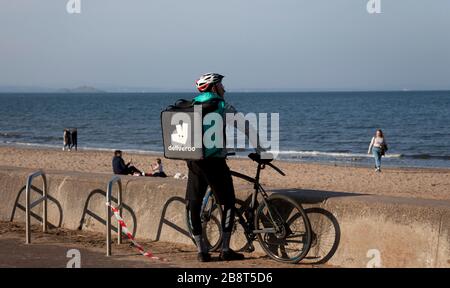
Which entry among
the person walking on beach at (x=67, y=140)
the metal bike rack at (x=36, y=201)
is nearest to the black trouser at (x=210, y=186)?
the metal bike rack at (x=36, y=201)

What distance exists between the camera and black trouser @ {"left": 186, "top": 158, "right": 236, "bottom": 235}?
6.54m

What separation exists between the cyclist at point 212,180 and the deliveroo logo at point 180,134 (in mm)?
204

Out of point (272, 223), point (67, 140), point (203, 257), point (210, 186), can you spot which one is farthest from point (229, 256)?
point (67, 140)

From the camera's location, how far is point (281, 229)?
6578 mm

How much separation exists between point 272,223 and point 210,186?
25.4 inches

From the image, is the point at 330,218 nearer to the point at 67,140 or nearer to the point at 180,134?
the point at 180,134

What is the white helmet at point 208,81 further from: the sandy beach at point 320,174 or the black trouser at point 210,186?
the sandy beach at point 320,174

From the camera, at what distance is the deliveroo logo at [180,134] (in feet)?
21.3

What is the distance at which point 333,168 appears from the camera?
29344mm

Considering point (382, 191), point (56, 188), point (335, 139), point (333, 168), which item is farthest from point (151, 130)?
point (56, 188)

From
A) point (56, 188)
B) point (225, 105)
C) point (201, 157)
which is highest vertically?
point (225, 105)

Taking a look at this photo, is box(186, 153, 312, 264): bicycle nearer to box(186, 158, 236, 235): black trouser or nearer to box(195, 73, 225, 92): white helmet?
box(186, 158, 236, 235): black trouser
